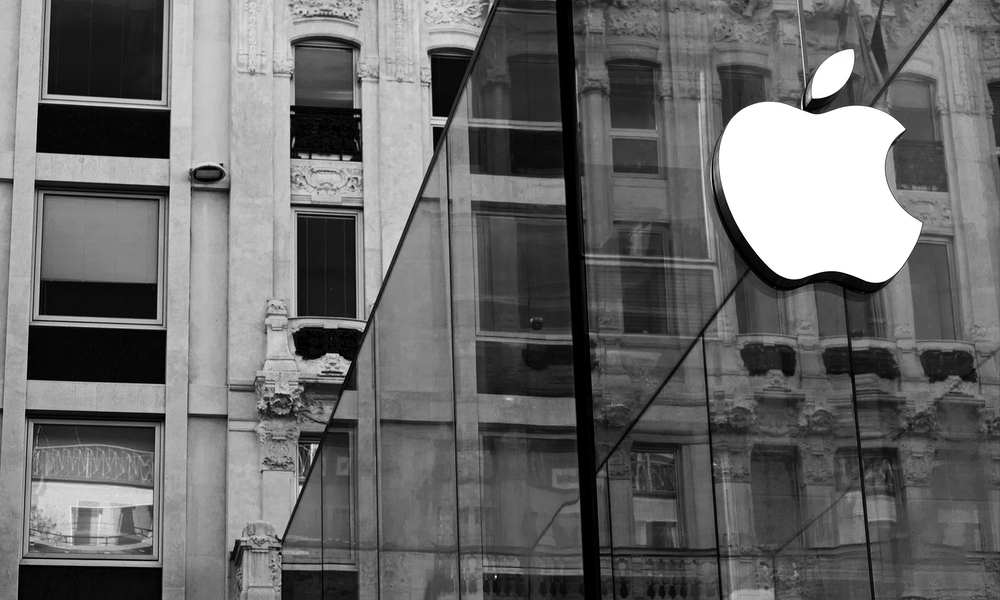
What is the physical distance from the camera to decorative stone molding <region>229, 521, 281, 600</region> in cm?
2178

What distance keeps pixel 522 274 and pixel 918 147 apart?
133cm

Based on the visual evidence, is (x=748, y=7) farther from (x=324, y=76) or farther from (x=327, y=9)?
(x=327, y=9)

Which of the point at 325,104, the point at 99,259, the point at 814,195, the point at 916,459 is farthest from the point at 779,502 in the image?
the point at 325,104

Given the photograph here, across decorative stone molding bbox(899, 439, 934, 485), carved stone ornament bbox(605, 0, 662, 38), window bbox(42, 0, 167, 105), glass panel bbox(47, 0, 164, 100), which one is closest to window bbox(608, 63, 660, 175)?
carved stone ornament bbox(605, 0, 662, 38)

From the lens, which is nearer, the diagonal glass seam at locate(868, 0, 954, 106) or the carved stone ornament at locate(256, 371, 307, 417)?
the diagonal glass seam at locate(868, 0, 954, 106)

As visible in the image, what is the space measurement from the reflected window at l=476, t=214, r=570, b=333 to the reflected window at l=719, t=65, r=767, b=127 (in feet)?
1.88

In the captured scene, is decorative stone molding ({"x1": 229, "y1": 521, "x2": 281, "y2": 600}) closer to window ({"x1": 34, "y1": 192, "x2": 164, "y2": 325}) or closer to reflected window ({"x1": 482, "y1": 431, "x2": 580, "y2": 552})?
window ({"x1": 34, "y1": 192, "x2": 164, "y2": 325})

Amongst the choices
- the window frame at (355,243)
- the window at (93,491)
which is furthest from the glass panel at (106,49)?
the window at (93,491)

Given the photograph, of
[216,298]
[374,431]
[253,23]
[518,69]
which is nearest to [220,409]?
[216,298]

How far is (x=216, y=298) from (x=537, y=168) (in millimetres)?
20832

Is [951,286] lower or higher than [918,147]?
lower

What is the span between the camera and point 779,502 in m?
4.02

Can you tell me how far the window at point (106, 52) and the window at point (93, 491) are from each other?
18.8 feet

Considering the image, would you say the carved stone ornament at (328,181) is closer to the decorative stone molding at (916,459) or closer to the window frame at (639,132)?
the window frame at (639,132)
